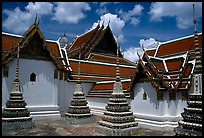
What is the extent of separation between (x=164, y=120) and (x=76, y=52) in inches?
482

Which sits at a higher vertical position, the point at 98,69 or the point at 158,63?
the point at 98,69

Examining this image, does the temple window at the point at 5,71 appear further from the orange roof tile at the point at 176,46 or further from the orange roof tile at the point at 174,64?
the orange roof tile at the point at 176,46

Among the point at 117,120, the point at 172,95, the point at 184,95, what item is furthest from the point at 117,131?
the point at 184,95

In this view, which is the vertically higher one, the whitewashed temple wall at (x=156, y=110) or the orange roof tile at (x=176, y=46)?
the orange roof tile at (x=176, y=46)

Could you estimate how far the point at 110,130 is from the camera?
27.5ft

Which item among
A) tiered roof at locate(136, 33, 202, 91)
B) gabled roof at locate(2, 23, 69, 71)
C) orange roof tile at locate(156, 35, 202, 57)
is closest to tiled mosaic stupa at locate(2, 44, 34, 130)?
gabled roof at locate(2, 23, 69, 71)

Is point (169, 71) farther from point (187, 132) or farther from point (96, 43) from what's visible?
point (96, 43)

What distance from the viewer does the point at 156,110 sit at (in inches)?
379

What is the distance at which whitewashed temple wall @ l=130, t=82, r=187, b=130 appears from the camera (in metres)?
9.36

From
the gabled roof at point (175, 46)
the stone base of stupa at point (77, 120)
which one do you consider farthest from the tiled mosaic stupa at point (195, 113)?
the gabled roof at point (175, 46)

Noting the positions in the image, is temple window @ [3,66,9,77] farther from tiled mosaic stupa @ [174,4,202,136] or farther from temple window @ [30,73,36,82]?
tiled mosaic stupa @ [174,4,202,136]

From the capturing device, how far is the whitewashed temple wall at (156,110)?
9.36 m

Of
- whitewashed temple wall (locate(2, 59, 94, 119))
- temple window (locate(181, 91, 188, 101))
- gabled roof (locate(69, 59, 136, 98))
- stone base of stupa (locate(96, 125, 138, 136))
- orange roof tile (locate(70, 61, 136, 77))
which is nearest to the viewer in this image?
stone base of stupa (locate(96, 125, 138, 136))

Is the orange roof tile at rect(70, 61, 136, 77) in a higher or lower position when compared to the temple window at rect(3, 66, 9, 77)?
higher
